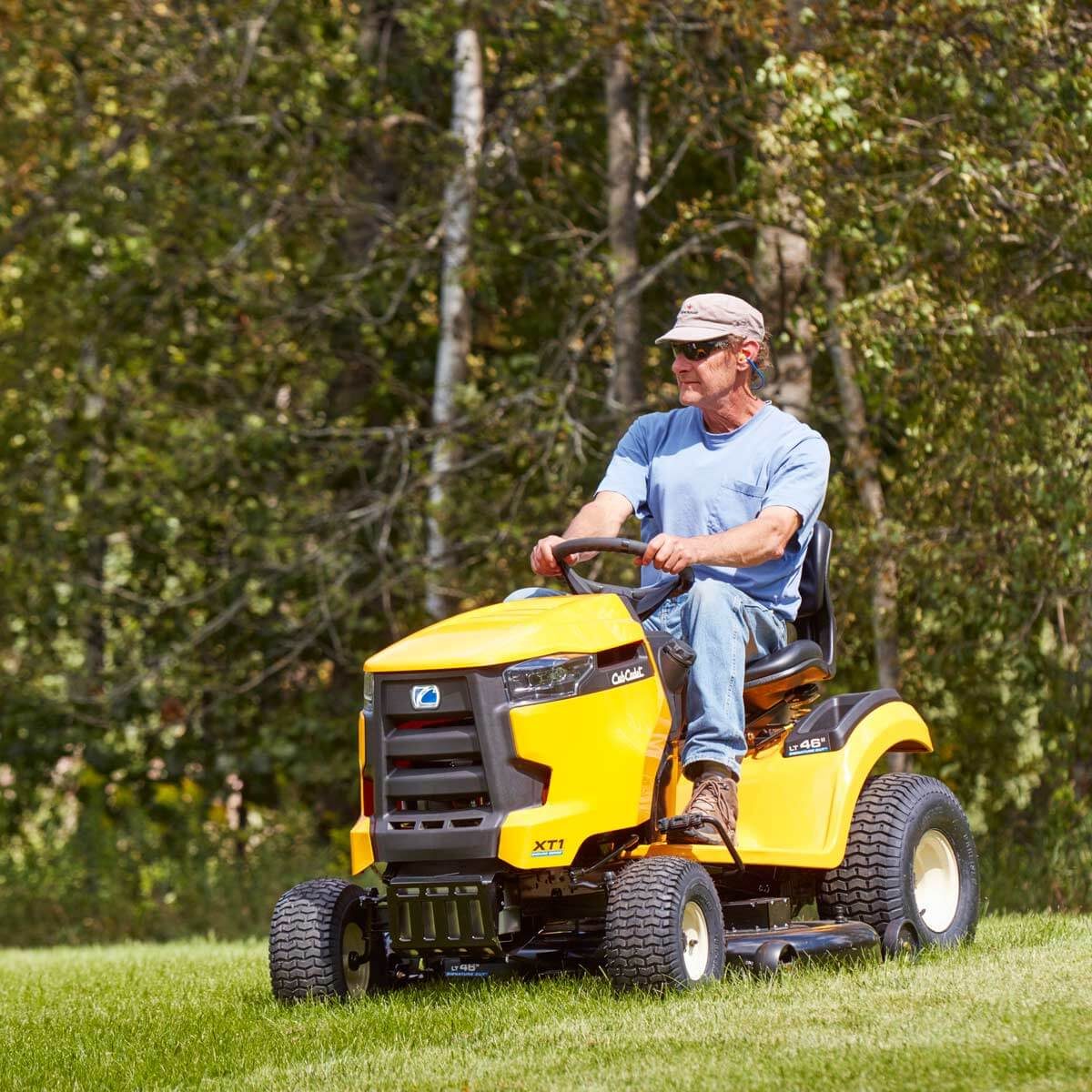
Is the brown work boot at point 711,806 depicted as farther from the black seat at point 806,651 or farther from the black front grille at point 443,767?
the black front grille at point 443,767

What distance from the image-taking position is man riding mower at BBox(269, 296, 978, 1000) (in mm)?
5117

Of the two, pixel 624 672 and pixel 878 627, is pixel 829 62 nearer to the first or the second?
pixel 878 627

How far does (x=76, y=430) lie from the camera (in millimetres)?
13398

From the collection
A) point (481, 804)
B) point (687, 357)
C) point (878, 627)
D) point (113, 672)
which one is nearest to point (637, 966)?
point (481, 804)

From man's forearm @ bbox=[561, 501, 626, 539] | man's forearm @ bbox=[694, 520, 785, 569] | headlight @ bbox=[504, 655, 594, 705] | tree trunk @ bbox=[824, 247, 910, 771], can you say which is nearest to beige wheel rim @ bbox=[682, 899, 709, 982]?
headlight @ bbox=[504, 655, 594, 705]

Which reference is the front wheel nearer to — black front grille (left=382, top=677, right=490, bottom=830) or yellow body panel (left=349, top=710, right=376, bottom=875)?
yellow body panel (left=349, top=710, right=376, bottom=875)

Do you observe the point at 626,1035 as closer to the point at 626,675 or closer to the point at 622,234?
the point at 626,675

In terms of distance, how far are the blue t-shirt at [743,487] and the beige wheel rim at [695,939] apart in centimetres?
101

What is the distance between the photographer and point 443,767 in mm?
5211

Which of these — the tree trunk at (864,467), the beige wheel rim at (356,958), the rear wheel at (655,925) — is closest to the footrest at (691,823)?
the rear wheel at (655,925)

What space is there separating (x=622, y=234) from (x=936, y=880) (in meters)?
6.49

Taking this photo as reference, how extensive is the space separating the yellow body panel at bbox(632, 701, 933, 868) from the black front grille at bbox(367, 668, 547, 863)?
0.69 m

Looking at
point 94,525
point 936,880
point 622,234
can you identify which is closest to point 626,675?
point 936,880

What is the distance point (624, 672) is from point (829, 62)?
524 centimetres
